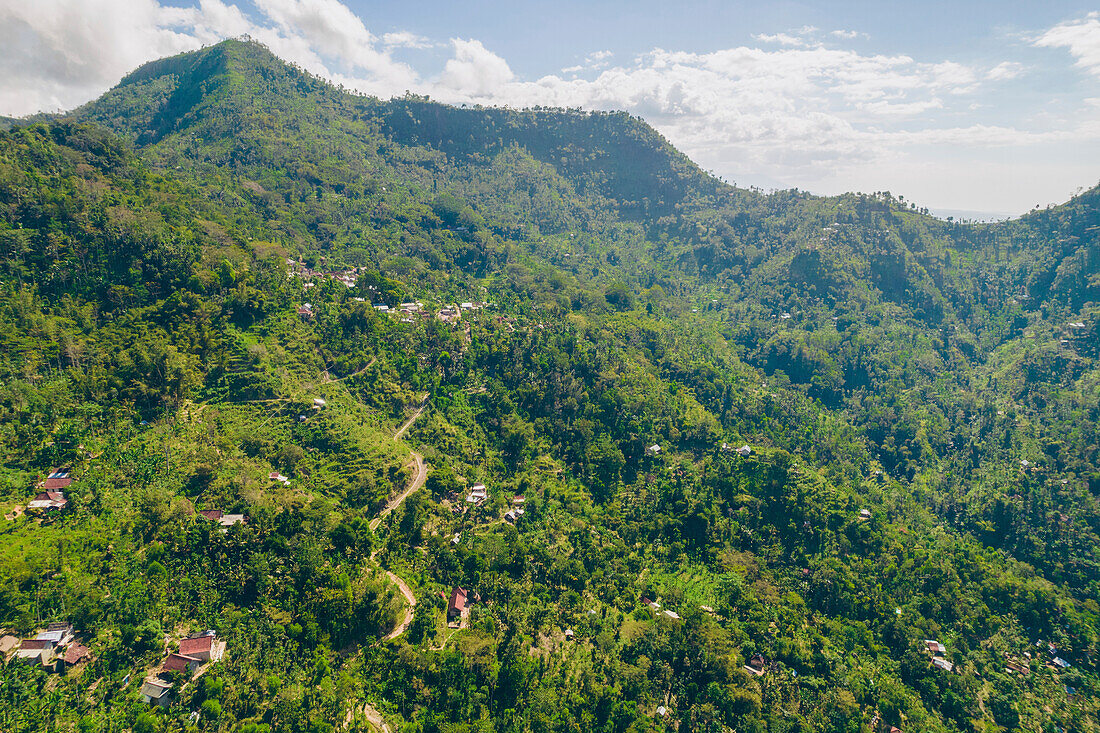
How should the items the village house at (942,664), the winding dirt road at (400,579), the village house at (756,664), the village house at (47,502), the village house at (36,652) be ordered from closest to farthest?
the village house at (36,652), the winding dirt road at (400,579), the village house at (47,502), the village house at (756,664), the village house at (942,664)

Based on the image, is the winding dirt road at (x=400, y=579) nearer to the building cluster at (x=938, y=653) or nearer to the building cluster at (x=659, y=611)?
the building cluster at (x=659, y=611)

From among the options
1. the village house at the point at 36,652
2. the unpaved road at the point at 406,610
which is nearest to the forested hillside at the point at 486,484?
the village house at the point at 36,652

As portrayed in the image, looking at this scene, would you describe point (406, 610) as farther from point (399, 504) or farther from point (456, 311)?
point (456, 311)

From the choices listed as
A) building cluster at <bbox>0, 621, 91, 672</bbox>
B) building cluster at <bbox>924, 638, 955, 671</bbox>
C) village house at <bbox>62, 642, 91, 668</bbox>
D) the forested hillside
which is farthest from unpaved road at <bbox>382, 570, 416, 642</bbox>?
building cluster at <bbox>924, 638, 955, 671</bbox>

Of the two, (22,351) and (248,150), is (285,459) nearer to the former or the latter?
(22,351)

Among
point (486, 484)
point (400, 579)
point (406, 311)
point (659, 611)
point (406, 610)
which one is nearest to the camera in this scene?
point (406, 610)

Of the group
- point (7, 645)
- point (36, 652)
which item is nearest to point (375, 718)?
point (36, 652)

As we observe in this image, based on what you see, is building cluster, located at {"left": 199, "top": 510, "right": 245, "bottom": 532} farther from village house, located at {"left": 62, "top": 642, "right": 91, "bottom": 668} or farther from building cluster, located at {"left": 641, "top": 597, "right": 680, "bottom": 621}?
building cluster, located at {"left": 641, "top": 597, "right": 680, "bottom": 621}
